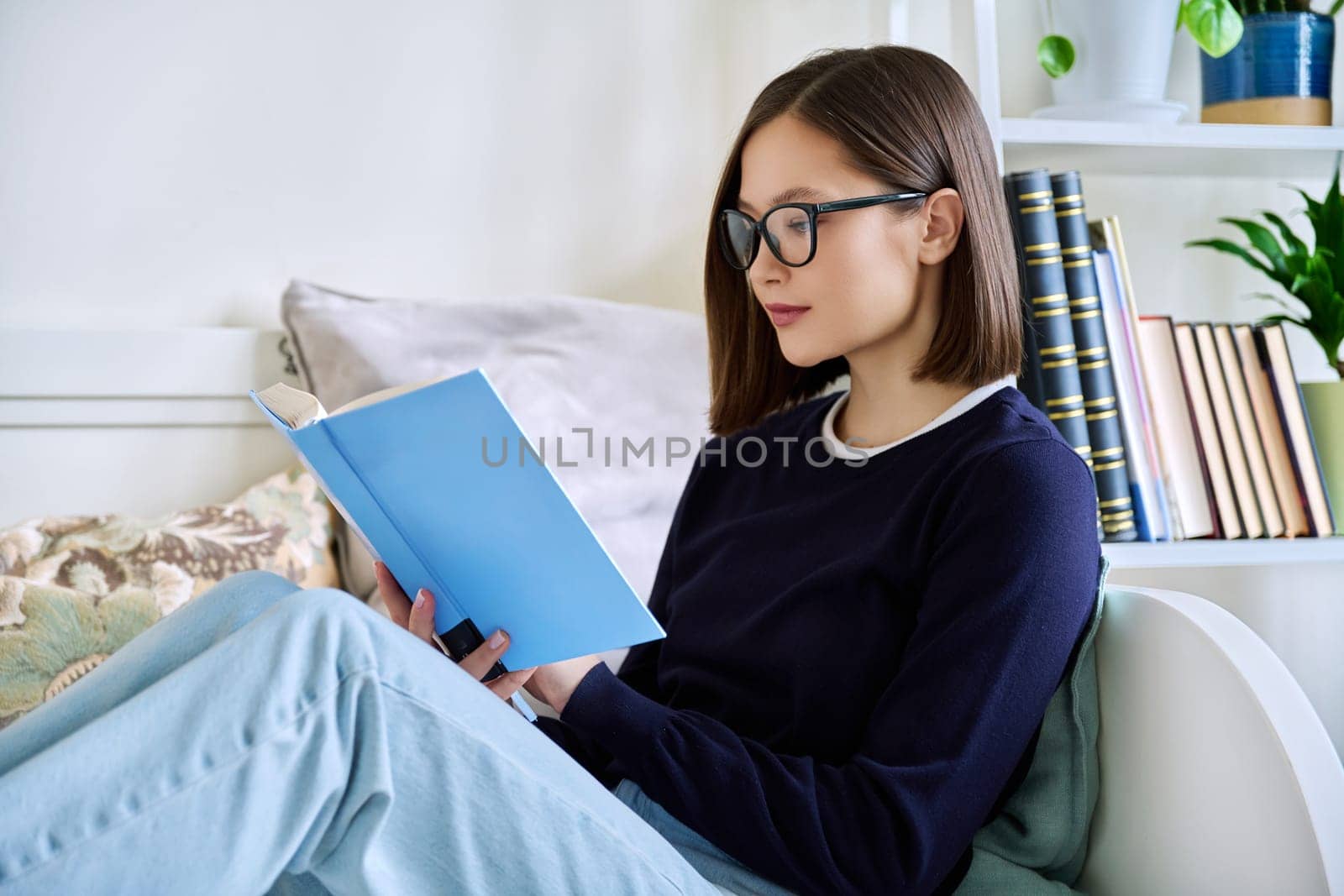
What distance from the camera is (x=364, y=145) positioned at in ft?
4.78

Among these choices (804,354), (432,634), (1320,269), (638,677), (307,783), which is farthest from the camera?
(1320,269)

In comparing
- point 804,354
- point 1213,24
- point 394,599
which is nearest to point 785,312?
point 804,354

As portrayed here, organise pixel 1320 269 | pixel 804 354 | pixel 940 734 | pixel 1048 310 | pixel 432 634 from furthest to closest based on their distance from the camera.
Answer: pixel 1320 269 → pixel 1048 310 → pixel 804 354 → pixel 432 634 → pixel 940 734

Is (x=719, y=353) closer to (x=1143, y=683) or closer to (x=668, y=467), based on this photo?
(x=668, y=467)

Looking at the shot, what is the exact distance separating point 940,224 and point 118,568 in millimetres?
870

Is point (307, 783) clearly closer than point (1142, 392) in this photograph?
Yes

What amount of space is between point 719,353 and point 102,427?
0.79 meters

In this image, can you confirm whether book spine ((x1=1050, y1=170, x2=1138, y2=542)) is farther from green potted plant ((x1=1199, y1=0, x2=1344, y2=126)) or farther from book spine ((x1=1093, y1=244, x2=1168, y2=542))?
green potted plant ((x1=1199, y1=0, x2=1344, y2=126))

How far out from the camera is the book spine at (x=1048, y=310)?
1.25m

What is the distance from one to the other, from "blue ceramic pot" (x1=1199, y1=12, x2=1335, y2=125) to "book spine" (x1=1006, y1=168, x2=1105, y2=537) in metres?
0.37

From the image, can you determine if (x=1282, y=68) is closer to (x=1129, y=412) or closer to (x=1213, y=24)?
(x=1213, y=24)

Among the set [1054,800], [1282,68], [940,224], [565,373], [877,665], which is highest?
[1282,68]

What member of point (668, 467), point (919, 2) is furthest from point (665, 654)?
point (919, 2)

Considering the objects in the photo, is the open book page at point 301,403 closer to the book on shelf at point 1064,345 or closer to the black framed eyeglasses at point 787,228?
→ the black framed eyeglasses at point 787,228
